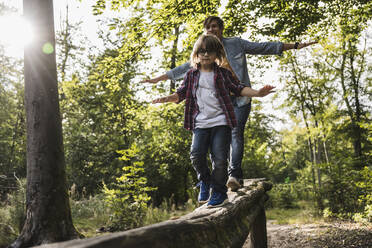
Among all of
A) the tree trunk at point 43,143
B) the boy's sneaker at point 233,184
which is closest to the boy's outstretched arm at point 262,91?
the boy's sneaker at point 233,184

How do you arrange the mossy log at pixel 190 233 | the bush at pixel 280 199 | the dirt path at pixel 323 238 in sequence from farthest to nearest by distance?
the bush at pixel 280 199, the dirt path at pixel 323 238, the mossy log at pixel 190 233

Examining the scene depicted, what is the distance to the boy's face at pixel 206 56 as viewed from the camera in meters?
2.72

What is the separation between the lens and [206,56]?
2.72m

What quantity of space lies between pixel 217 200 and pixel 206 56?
1.41m

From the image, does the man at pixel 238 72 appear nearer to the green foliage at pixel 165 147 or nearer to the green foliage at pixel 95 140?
the green foliage at pixel 165 147

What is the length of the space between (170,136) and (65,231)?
8.08 m

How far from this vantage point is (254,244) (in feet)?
15.3

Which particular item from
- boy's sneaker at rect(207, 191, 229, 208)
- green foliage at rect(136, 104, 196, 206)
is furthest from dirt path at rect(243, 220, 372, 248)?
green foliage at rect(136, 104, 196, 206)

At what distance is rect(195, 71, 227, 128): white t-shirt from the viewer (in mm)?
2633

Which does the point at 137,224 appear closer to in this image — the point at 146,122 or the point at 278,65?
the point at 146,122

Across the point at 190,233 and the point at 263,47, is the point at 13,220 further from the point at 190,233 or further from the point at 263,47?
the point at 263,47

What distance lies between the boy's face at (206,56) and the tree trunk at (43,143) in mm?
2323

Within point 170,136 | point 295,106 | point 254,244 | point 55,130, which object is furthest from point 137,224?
point 295,106

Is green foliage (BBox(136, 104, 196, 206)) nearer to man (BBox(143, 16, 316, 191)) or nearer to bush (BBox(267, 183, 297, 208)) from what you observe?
bush (BBox(267, 183, 297, 208))
